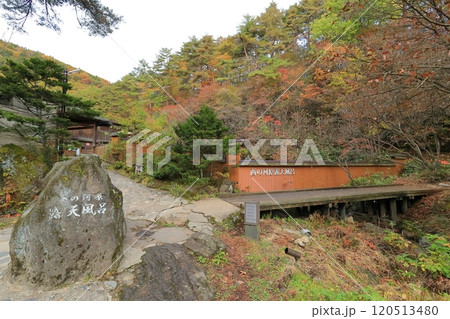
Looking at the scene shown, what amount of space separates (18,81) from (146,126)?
518cm

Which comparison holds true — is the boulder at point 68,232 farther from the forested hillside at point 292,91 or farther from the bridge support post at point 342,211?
the bridge support post at point 342,211

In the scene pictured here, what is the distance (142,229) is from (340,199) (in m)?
6.57

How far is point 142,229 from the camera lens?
4.43m

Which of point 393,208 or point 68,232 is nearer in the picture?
point 68,232

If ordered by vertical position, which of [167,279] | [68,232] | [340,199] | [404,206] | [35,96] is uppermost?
[35,96]

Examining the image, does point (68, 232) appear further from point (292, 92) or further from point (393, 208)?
point (292, 92)

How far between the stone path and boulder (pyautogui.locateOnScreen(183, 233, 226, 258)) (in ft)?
0.83

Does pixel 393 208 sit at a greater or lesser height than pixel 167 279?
lesser

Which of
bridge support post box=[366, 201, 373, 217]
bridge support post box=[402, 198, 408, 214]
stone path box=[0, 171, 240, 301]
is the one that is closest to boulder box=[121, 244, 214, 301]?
stone path box=[0, 171, 240, 301]

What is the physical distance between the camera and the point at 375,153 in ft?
35.5

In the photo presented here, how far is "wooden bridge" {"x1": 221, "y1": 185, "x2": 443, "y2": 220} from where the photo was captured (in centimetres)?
622
